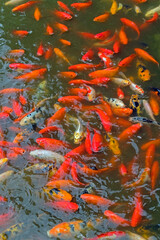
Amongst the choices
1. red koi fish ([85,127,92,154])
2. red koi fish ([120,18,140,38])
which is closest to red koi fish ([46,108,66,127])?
red koi fish ([85,127,92,154])

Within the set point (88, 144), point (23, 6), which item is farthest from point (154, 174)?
point (23, 6)

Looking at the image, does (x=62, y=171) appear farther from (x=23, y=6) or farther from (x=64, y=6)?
(x=23, y=6)

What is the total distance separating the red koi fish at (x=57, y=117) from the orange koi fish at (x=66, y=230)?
1.75 metres

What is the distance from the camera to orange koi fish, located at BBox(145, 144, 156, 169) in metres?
3.91

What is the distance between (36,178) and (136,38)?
12.9ft

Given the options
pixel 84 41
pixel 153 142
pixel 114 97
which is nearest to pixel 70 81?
pixel 114 97

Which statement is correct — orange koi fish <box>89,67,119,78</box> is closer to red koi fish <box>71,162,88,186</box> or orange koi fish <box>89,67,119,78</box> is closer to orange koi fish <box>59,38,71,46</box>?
orange koi fish <box>59,38,71,46</box>

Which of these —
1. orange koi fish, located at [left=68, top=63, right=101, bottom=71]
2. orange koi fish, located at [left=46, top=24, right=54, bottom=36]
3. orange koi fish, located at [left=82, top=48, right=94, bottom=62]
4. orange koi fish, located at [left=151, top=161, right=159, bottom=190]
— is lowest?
orange koi fish, located at [left=151, top=161, right=159, bottom=190]

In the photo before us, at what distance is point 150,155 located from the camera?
158 inches

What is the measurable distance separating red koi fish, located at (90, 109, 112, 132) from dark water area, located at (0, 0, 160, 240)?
0.06 metres

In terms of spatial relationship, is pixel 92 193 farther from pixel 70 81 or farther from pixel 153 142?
pixel 70 81

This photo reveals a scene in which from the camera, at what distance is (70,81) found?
513 centimetres

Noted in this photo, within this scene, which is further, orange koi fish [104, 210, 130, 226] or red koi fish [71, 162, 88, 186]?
red koi fish [71, 162, 88, 186]

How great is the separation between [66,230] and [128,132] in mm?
1806
